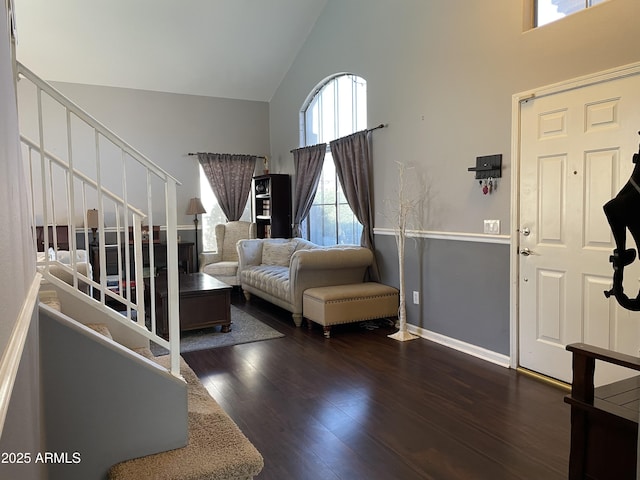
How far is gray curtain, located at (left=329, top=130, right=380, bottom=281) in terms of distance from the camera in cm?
505

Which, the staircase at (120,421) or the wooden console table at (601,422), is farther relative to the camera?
the staircase at (120,421)

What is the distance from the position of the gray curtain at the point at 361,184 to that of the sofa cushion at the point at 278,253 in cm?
122

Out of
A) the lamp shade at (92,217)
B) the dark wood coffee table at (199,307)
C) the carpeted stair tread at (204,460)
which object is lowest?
the carpeted stair tread at (204,460)

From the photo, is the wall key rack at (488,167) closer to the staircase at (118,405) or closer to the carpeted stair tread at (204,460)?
the staircase at (118,405)

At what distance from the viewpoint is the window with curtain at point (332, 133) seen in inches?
217

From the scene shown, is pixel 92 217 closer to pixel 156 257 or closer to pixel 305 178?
pixel 156 257

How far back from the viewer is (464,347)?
396cm

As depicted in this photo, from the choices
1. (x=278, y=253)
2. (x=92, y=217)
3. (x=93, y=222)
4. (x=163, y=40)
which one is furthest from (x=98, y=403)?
(x=163, y=40)

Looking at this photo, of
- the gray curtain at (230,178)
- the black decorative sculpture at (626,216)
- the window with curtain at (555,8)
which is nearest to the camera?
the black decorative sculpture at (626,216)

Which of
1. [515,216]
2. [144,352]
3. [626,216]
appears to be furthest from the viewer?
[515,216]

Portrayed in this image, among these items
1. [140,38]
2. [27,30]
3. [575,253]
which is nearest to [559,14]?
[575,253]

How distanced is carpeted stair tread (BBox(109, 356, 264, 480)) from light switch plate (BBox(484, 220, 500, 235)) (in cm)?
242

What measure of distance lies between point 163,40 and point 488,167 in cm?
464

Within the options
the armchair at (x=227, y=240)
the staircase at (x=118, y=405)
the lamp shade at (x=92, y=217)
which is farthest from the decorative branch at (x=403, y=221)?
the lamp shade at (x=92, y=217)
